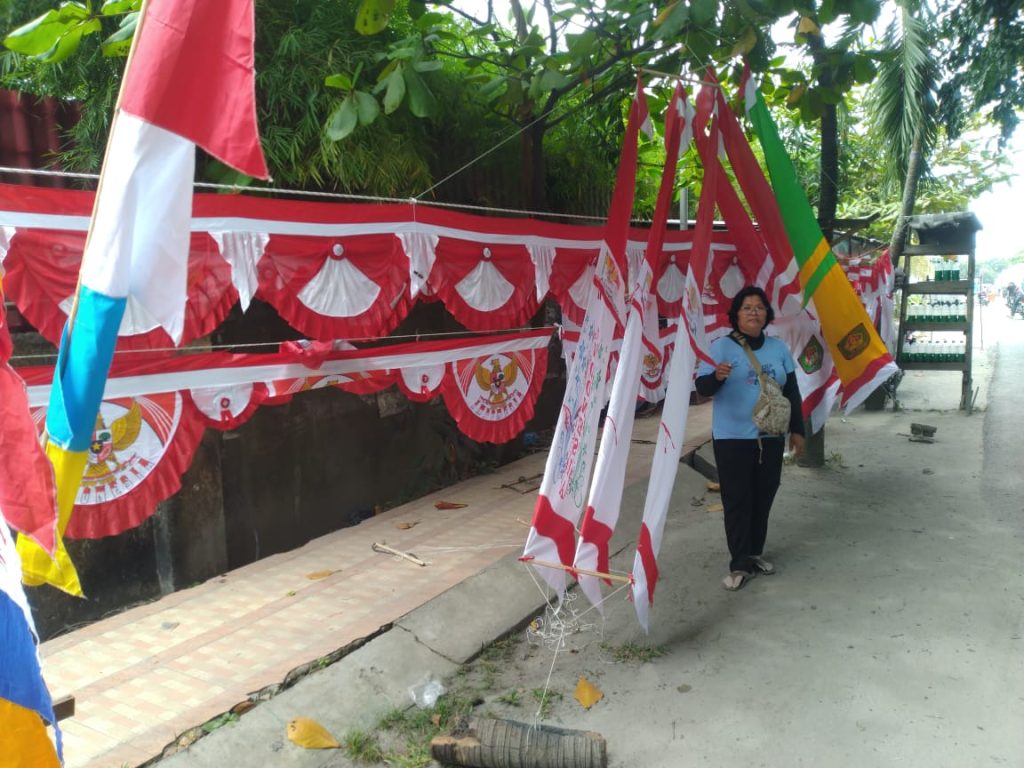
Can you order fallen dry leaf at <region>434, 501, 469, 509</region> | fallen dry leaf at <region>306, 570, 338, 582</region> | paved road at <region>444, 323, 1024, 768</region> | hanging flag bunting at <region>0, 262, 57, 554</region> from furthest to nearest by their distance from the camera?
fallen dry leaf at <region>434, 501, 469, 509</region>
fallen dry leaf at <region>306, 570, 338, 582</region>
paved road at <region>444, 323, 1024, 768</region>
hanging flag bunting at <region>0, 262, 57, 554</region>

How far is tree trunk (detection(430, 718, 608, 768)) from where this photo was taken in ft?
10.2

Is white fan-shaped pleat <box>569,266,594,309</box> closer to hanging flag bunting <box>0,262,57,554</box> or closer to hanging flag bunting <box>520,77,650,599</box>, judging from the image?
hanging flag bunting <box>520,77,650,599</box>

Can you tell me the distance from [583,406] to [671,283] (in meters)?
2.68

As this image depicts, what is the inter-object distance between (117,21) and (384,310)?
255 cm

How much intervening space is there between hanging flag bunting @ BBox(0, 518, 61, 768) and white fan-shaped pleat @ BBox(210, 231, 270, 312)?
6.32 feet

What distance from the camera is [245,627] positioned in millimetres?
4309

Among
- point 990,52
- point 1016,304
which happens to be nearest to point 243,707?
point 990,52

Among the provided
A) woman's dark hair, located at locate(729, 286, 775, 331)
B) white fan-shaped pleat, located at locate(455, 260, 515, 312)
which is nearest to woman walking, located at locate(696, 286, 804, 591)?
woman's dark hair, located at locate(729, 286, 775, 331)

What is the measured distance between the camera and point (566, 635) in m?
4.33

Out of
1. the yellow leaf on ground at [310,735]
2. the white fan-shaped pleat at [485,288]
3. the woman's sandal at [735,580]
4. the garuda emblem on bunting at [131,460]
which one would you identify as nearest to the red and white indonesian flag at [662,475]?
the woman's sandal at [735,580]

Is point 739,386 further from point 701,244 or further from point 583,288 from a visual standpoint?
point 583,288

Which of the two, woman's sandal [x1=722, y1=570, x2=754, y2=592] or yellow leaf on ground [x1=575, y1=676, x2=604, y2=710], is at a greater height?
woman's sandal [x1=722, y1=570, x2=754, y2=592]

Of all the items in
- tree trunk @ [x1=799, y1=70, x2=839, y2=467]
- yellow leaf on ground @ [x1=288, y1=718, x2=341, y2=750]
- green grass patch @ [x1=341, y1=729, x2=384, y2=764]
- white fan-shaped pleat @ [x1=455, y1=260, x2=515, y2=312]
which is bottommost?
green grass patch @ [x1=341, y1=729, x2=384, y2=764]

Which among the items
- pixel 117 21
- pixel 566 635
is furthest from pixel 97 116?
pixel 566 635
